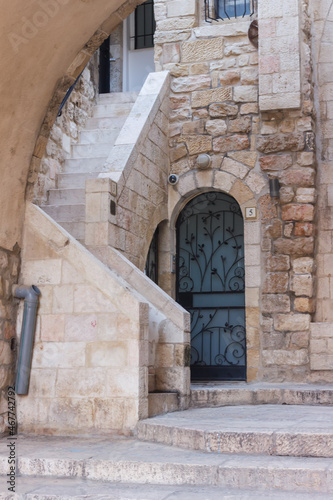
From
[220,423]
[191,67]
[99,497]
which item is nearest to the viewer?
[99,497]

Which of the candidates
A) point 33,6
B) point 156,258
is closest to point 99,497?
point 33,6

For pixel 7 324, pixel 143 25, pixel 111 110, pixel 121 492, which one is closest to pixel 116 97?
pixel 111 110

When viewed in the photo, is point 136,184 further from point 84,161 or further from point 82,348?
point 82,348

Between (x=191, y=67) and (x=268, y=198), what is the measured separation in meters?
2.17

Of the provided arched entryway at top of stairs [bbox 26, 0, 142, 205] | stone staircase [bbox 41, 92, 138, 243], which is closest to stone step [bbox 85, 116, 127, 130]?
stone staircase [bbox 41, 92, 138, 243]

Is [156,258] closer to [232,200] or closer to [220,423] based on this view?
[232,200]

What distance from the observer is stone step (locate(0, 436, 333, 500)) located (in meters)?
4.10

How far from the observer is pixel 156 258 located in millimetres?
9391

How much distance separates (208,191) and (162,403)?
3970 mm

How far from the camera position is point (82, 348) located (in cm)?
580

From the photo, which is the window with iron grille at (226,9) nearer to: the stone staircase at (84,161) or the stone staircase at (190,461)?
the stone staircase at (84,161)

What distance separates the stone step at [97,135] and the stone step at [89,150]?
0.69 feet

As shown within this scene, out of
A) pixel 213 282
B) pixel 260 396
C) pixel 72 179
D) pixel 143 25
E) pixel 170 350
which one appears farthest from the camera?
pixel 143 25

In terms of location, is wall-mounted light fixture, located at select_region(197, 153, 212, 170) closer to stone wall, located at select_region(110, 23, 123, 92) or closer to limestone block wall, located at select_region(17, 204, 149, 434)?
stone wall, located at select_region(110, 23, 123, 92)
